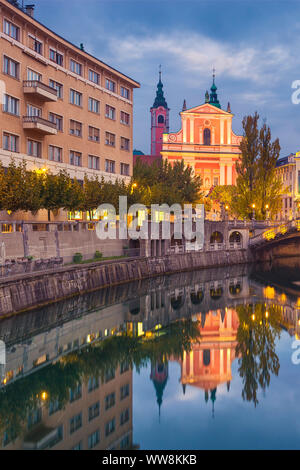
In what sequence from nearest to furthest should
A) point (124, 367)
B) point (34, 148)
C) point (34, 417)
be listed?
point (34, 417) < point (124, 367) < point (34, 148)

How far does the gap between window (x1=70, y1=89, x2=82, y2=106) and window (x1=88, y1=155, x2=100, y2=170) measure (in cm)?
559

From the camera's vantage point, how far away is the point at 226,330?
31.7 metres

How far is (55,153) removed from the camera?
49719mm

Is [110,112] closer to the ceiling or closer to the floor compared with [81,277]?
closer to the ceiling

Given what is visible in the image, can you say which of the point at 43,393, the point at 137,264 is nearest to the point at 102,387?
the point at 43,393

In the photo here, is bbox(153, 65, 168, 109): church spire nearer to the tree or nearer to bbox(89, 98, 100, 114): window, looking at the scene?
bbox(89, 98, 100, 114): window

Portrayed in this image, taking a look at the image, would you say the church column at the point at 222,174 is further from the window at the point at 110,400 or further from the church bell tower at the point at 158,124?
the window at the point at 110,400

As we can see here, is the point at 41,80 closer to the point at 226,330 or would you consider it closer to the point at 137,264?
the point at 137,264

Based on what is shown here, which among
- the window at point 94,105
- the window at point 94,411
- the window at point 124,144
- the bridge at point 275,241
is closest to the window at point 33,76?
the window at point 94,105

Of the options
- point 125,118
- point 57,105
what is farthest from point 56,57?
point 125,118

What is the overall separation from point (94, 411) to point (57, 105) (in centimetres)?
3677

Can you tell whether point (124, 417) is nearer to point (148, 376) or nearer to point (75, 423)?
point (75, 423)

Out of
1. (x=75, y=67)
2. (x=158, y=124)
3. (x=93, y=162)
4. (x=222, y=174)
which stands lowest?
(x=93, y=162)

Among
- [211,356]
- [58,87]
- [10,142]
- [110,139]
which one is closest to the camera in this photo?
[211,356]
